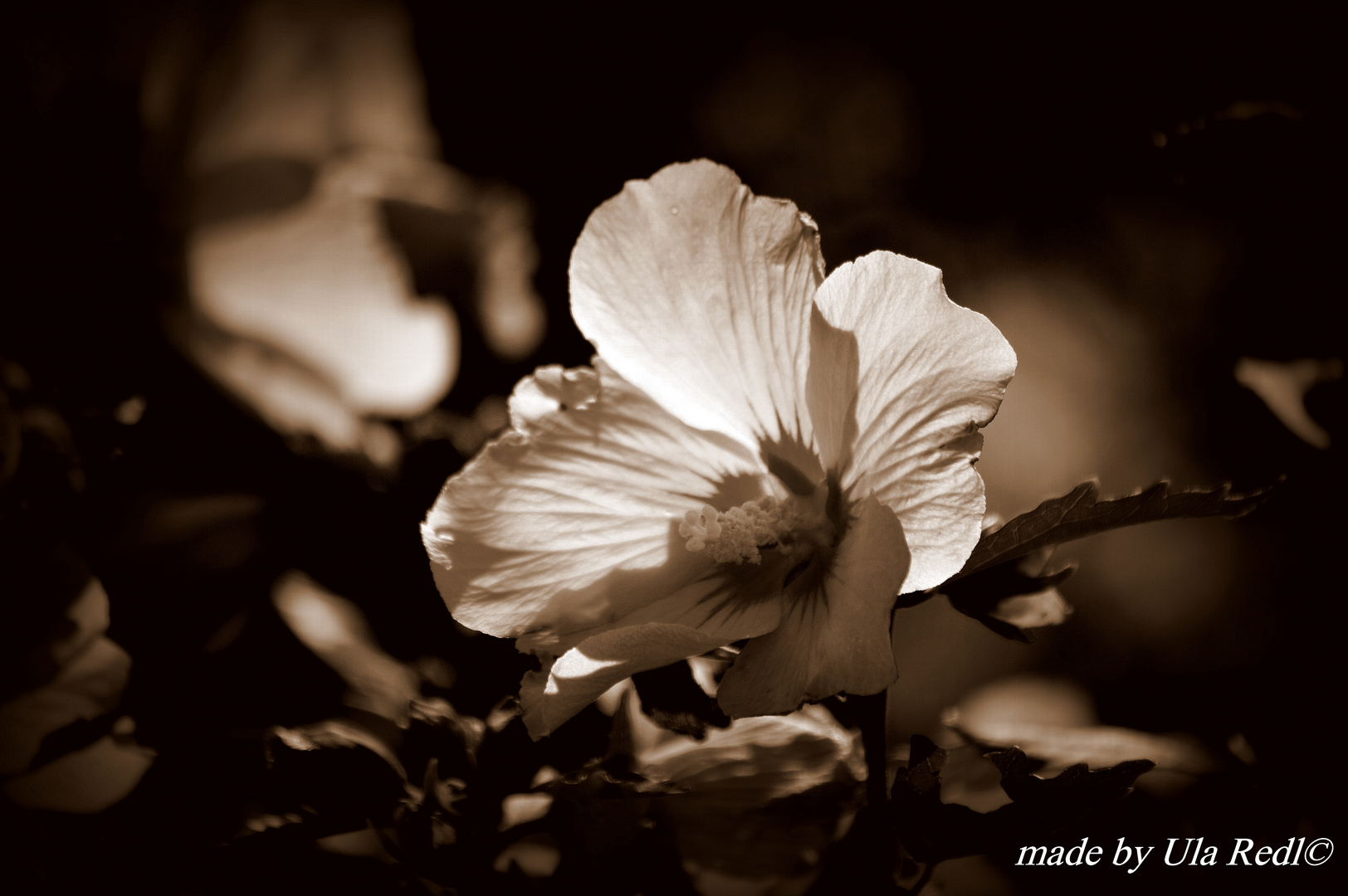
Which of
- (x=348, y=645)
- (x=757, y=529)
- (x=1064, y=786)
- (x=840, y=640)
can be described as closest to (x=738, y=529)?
(x=757, y=529)

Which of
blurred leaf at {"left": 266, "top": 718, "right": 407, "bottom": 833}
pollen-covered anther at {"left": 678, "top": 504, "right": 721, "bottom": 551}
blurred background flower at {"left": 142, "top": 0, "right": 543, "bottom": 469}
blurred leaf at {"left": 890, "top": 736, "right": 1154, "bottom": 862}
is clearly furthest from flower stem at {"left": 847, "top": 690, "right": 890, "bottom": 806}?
blurred background flower at {"left": 142, "top": 0, "right": 543, "bottom": 469}

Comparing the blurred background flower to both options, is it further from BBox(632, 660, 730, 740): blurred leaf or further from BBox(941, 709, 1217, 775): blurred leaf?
BBox(941, 709, 1217, 775): blurred leaf

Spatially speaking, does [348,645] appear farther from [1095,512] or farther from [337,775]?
[1095,512]

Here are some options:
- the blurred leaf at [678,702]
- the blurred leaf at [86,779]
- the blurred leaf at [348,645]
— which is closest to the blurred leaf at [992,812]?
the blurred leaf at [678,702]

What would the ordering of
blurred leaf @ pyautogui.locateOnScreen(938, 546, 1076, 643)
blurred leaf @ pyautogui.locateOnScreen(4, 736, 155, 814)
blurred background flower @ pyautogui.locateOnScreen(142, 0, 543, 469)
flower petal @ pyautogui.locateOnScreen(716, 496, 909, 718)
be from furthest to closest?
blurred background flower @ pyautogui.locateOnScreen(142, 0, 543, 469) → blurred leaf @ pyautogui.locateOnScreen(4, 736, 155, 814) → blurred leaf @ pyautogui.locateOnScreen(938, 546, 1076, 643) → flower petal @ pyautogui.locateOnScreen(716, 496, 909, 718)

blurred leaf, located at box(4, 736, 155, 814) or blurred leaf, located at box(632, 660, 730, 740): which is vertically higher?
blurred leaf, located at box(632, 660, 730, 740)

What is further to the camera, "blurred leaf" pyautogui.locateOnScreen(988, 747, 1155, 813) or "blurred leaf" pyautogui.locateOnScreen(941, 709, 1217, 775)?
"blurred leaf" pyautogui.locateOnScreen(941, 709, 1217, 775)
